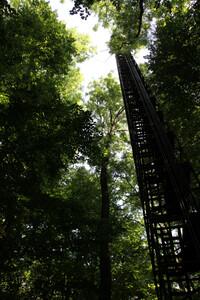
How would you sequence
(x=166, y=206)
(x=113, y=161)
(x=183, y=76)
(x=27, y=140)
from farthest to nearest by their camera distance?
(x=113, y=161) < (x=183, y=76) < (x=27, y=140) < (x=166, y=206)

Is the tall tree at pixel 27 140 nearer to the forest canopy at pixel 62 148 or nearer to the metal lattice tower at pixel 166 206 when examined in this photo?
the forest canopy at pixel 62 148

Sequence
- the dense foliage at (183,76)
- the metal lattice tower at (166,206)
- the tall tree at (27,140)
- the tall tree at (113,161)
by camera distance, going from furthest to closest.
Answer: the tall tree at (113,161)
the dense foliage at (183,76)
the tall tree at (27,140)
the metal lattice tower at (166,206)

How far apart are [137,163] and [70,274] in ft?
15.6

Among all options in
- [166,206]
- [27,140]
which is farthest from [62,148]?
[166,206]

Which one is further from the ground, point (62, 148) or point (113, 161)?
point (113, 161)

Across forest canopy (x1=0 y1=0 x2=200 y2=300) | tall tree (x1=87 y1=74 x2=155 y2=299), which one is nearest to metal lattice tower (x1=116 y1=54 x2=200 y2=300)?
forest canopy (x1=0 y1=0 x2=200 y2=300)

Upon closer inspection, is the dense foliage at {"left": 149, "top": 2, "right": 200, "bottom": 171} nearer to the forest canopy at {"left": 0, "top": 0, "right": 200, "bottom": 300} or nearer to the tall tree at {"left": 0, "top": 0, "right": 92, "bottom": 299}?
the forest canopy at {"left": 0, "top": 0, "right": 200, "bottom": 300}

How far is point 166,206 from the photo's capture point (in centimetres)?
669

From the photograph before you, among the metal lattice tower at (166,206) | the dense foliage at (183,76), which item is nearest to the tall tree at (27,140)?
the metal lattice tower at (166,206)

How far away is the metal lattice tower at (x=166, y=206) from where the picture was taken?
5.63 meters

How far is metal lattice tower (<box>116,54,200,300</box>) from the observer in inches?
222

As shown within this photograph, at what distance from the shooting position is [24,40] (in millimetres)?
8914

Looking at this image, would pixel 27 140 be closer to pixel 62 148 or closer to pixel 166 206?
pixel 62 148

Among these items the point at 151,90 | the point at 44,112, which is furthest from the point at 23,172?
the point at 151,90
